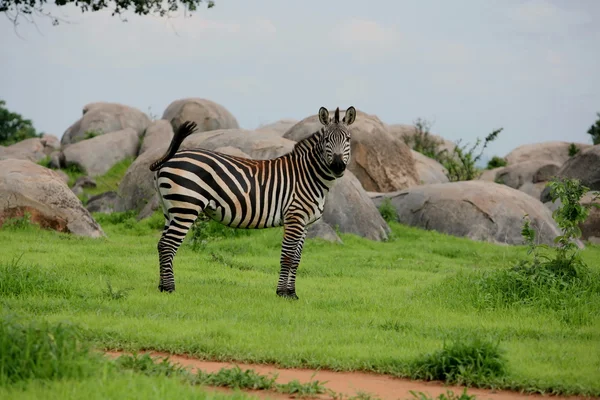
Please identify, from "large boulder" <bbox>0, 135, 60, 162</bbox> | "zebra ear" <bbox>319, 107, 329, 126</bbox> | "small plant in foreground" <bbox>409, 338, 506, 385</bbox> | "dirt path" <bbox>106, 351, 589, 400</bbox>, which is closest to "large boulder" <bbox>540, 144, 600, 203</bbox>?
"zebra ear" <bbox>319, 107, 329, 126</bbox>

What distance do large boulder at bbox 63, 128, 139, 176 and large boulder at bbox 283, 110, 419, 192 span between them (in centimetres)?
929

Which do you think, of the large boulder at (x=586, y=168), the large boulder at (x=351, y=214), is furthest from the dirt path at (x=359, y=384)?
the large boulder at (x=586, y=168)

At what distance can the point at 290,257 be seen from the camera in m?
11.5

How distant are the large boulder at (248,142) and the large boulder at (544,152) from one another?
69.5ft

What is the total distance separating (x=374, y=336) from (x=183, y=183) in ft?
12.7

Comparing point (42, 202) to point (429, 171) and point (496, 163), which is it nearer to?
point (429, 171)

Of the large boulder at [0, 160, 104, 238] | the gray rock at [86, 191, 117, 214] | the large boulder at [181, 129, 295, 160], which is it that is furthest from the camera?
the gray rock at [86, 191, 117, 214]

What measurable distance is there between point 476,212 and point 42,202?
11146 mm

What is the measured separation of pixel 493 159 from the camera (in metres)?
40.0

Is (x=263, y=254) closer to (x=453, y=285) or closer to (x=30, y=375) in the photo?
(x=453, y=285)

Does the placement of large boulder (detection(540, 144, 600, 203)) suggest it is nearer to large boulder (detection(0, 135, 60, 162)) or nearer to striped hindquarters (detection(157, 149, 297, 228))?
striped hindquarters (detection(157, 149, 297, 228))

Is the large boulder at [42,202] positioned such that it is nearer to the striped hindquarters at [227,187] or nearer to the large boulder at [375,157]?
the striped hindquarters at [227,187]

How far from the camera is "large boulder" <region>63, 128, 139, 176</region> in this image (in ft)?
102

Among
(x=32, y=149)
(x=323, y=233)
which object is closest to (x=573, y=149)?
(x=323, y=233)
